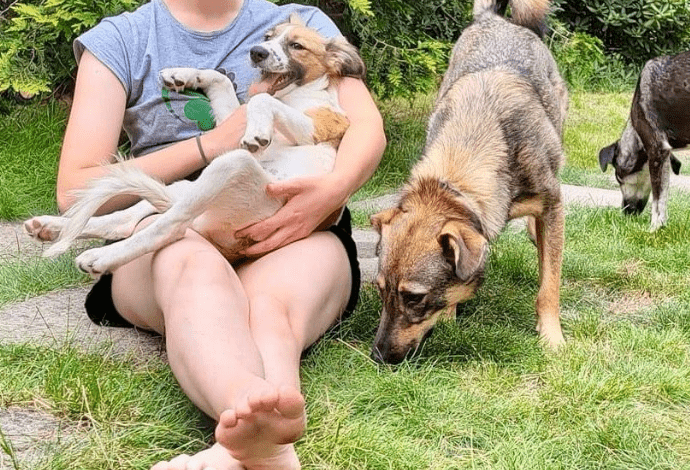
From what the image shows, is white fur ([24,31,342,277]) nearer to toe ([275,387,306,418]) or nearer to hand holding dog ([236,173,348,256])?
hand holding dog ([236,173,348,256])

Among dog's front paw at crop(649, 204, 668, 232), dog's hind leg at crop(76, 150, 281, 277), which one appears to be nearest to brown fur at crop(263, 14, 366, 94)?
dog's hind leg at crop(76, 150, 281, 277)

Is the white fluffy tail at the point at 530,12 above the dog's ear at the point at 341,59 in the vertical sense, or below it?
below

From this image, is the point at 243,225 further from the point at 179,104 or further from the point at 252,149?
the point at 179,104

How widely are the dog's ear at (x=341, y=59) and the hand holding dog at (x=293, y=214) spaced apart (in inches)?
27.9

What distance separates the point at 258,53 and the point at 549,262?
1573 mm

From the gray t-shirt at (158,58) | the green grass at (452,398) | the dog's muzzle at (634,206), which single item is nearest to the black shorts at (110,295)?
the green grass at (452,398)

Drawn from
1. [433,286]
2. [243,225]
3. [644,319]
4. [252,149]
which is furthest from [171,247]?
[644,319]

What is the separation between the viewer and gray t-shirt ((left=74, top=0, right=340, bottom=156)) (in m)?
3.16

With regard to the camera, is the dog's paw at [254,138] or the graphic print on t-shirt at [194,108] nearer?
the dog's paw at [254,138]

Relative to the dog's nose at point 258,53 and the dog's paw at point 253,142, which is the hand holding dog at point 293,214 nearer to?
the dog's paw at point 253,142

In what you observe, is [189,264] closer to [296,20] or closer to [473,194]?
[473,194]

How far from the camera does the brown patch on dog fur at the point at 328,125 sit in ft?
11.6

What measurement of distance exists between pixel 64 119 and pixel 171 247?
4.82 m

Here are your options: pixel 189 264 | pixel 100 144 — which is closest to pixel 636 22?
pixel 100 144
